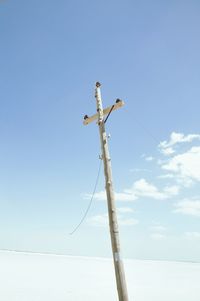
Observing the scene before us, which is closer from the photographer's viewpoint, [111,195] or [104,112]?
[111,195]

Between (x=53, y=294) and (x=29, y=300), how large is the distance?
282 cm

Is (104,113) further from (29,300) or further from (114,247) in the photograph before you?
(29,300)

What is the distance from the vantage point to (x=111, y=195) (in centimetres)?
763

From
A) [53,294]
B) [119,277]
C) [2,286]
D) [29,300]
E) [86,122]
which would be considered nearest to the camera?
[119,277]

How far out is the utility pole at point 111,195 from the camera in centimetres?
698

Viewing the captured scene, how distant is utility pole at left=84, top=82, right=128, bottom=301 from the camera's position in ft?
22.9

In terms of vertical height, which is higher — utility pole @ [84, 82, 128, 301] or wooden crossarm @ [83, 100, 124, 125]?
wooden crossarm @ [83, 100, 124, 125]

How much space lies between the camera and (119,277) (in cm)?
699

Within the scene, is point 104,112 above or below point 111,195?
above

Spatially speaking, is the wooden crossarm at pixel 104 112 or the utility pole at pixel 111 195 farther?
the wooden crossarm at pixel 104 112

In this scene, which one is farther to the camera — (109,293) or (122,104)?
(109,293)

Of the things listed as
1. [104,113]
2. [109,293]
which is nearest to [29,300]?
[109,293]

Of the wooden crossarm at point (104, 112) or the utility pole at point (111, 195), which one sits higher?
the wooden crossarm at point (104, 112)

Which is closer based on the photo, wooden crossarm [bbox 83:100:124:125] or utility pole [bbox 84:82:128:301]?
utility pole [bbox 84:82:128:301]
